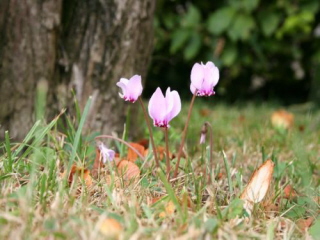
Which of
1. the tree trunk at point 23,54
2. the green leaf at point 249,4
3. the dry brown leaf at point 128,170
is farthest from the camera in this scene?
the green leaf at point 249,4

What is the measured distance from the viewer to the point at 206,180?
185 cm

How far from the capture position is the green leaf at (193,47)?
4203 millimetres

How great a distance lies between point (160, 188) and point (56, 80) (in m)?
0.99

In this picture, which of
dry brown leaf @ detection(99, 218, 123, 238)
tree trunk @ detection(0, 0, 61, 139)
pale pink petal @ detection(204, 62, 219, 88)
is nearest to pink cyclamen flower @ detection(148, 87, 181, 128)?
pale pink petal @ detection(204, 62, 219, 88)

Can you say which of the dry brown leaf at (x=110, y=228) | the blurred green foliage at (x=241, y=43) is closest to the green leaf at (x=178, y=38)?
Answer: the blurred green foliage at (x=241, y=43)

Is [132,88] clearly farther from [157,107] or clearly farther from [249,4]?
[249,4]

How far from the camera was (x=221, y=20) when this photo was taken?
4051 mm

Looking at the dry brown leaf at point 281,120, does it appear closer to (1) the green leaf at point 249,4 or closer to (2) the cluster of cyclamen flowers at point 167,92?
(1) the green leaf at point 249,4

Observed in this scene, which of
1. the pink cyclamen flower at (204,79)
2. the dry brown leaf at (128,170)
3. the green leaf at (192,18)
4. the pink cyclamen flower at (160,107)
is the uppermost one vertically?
the pink cyclamen flower at (204,79)

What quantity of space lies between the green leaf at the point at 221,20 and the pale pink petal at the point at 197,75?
7.93 feet

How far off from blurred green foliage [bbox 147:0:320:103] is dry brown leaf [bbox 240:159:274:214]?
2044 millimetres

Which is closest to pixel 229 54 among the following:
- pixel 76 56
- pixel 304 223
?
pixel 76 56

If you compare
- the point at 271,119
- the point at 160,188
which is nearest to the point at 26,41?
the point at 160,188

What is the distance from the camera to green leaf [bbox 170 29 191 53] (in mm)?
4199
